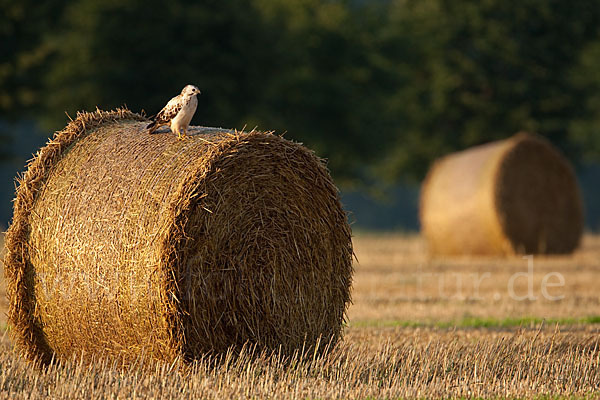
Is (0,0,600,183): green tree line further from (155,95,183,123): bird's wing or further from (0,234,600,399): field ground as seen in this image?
(155,95,183,123): bird's wing

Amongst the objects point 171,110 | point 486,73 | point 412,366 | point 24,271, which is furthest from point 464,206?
point 24,271

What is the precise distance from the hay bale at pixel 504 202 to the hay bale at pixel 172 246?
13.5m

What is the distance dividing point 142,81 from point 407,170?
1340 centimetres

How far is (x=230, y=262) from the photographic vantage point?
831cm

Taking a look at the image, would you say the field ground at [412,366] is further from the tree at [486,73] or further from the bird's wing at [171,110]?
the tree at [486,73]

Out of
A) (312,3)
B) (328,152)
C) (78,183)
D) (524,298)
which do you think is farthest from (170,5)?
(78,183)

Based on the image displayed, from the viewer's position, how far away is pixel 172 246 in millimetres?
7766

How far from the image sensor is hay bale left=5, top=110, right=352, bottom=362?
7.90 m

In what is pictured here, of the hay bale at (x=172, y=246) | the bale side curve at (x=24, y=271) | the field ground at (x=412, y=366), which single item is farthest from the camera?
→ the bale side curve at (x=24, y=271)

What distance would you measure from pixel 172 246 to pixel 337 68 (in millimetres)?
25998

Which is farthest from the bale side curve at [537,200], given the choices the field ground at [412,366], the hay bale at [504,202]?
the field ground at [412,366]

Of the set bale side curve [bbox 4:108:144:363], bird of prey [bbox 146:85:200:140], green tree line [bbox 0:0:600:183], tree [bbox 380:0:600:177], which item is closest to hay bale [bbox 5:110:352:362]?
bale side curve [bbox 4:108:144:363]

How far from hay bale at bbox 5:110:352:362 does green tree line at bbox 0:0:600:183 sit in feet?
52.4

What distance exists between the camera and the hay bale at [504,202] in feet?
72.5
